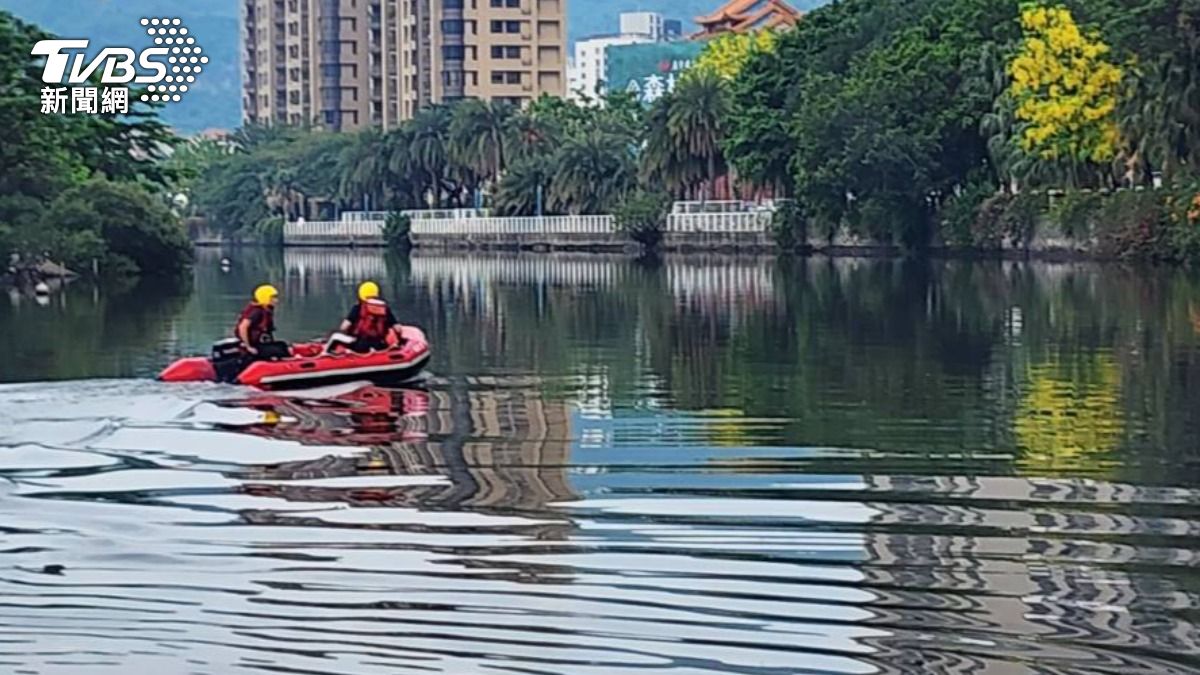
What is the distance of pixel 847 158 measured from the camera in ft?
245

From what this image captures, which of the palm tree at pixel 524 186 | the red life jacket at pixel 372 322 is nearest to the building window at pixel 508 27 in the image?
the palm tree at pixel 524 186

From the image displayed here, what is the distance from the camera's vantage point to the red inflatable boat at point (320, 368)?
80.6ft

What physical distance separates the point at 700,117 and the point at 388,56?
75.3 metres

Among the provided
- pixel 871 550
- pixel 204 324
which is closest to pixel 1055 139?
pixel 204 324

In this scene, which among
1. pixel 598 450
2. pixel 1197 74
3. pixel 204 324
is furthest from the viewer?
pixel 1197 74

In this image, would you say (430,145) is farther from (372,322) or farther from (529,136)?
(372,322)

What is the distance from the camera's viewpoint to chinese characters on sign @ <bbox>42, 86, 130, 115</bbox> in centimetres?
6702

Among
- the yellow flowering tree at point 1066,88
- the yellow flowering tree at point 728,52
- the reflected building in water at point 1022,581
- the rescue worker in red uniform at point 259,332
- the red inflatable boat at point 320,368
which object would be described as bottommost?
the reflected building in water at point 1022,581

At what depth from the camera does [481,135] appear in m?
112

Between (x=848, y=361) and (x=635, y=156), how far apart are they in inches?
2863

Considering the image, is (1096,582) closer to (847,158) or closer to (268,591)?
(268,591)

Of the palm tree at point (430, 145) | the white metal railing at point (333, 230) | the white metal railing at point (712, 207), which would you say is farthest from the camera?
the white metal railing at point (333, 230)

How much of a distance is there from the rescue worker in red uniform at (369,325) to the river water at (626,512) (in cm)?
105

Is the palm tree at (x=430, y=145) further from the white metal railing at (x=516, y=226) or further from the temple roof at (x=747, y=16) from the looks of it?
the temple roof at (x=747, y=16)
